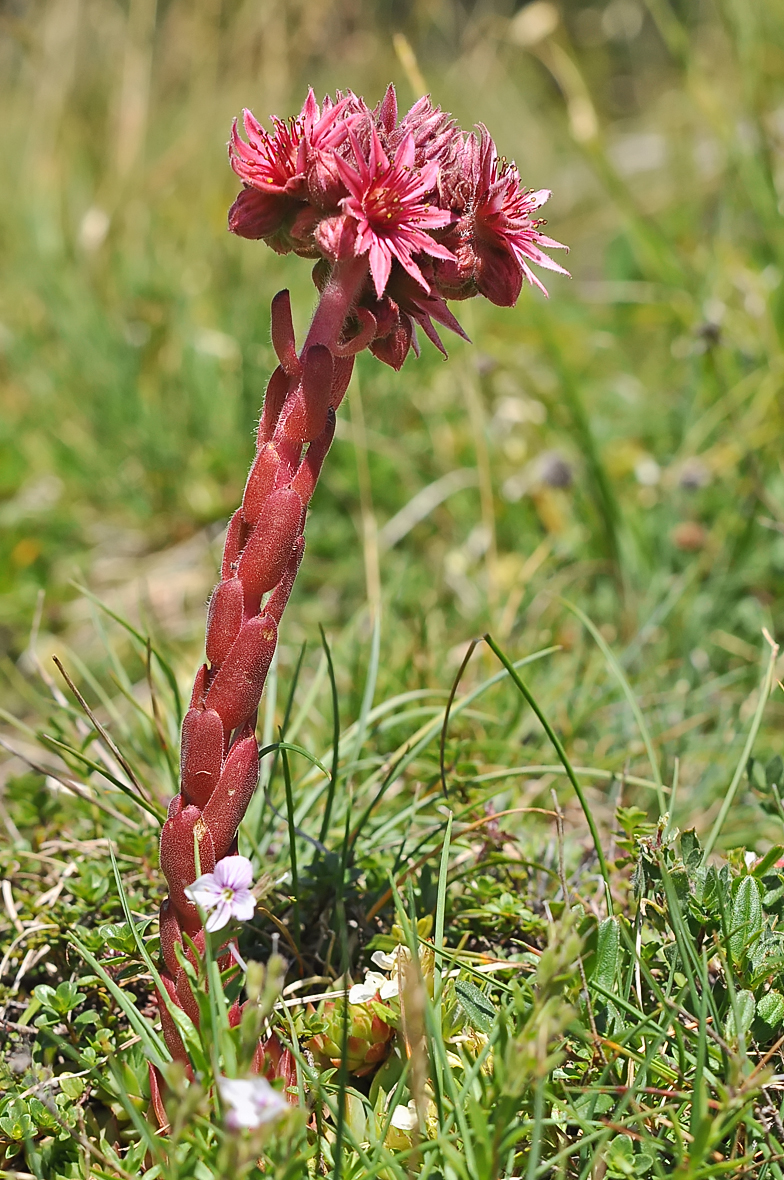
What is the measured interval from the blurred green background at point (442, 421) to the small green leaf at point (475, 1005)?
3.00 feet

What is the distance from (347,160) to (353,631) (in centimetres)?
157

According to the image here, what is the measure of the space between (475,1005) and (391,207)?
3.68 feet

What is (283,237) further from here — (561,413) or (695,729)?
(561,413)

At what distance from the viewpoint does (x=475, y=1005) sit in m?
1.42

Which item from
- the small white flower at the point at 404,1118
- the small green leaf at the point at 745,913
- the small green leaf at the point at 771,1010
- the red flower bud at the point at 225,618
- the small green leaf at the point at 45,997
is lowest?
the small green leaf at the point at 771,1010

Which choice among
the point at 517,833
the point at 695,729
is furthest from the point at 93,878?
the point at 695,729

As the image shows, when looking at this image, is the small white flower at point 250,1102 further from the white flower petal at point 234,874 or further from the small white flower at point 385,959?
the small white flower at point 385,959

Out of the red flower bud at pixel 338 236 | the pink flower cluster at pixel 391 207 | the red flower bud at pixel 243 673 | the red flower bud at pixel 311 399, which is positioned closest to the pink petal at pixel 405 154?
the pink flower cluster at pixel 391 207

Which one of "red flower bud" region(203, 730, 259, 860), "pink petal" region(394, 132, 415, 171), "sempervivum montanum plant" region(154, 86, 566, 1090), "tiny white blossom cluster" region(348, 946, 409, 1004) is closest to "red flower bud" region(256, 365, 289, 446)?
"sempervivum montanum plant" region(154, 86, 566, 1090)

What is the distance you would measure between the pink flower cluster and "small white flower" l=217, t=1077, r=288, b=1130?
2.98ft

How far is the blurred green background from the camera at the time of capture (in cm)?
297

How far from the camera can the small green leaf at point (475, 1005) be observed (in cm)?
141

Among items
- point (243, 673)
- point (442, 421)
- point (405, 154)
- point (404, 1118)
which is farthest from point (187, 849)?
point (442, 421)

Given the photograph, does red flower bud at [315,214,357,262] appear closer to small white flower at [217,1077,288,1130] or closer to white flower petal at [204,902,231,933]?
white flower petal at [204,902,231,933]
